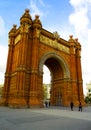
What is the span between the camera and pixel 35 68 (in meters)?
25.0

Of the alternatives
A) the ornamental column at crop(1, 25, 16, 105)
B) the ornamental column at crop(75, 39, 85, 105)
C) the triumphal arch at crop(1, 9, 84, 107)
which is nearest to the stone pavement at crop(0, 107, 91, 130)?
the triumphal arch at crop(1, 9, 84, 107)

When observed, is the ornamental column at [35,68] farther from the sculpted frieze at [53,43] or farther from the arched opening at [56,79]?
the arched opening at [56,79]

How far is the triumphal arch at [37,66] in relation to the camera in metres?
23.5

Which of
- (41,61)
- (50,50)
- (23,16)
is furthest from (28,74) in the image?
(23,16)

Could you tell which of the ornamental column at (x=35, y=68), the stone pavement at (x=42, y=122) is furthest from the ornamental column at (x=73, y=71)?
the stone pavement at (x=42, y=122)

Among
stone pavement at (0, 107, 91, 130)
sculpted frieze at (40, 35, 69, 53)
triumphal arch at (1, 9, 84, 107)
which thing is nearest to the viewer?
stone pavement at (0, 107, 91, 130)

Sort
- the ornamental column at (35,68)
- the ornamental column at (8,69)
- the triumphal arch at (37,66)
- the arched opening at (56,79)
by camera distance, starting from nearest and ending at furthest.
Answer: the ornamental column at (35,68) < the triumphal arch at (37,66) < the ornamental column at (8,69) < the arched opening at (56,79)

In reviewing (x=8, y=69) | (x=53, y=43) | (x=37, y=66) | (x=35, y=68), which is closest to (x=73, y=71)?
(x=53, y=43)

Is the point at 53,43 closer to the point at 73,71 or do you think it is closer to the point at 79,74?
the point at 73,71

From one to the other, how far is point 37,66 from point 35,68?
2.43 ft

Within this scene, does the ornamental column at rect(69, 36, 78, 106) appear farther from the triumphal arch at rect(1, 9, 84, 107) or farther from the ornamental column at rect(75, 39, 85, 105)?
the ornamental column at rect(75, 39, 85, 105)

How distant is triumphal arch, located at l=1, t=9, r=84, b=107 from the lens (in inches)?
927

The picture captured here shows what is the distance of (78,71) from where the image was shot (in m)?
35.0

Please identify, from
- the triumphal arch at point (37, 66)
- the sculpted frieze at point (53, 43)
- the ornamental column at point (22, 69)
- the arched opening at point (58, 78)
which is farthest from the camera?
the arched opening at point (58, 78)
